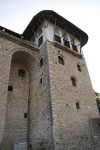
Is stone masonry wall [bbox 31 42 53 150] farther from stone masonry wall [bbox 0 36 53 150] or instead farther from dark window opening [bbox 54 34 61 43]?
dark window opening [bbox 54 34 61 43]

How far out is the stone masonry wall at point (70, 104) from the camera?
848 cm

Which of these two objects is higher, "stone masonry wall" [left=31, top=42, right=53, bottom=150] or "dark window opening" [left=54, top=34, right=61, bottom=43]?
"dark window opening" [left=54, top=34, right=61, bottom=43]

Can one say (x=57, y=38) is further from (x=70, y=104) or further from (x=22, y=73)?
(x=70, y=104)

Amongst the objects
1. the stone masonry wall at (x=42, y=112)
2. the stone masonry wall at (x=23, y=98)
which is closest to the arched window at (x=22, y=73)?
the stone masonry wall at (x=23, y=98)

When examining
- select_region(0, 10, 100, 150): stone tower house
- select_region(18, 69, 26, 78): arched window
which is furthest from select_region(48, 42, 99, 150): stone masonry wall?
select_region(18, 69, 26, 78): arched window

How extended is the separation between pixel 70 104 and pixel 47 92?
1912 mm

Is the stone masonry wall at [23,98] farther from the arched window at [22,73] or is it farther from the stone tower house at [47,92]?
the arched window at [22,73]

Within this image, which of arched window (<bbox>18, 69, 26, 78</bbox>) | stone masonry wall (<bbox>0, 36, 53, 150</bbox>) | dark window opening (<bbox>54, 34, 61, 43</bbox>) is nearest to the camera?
stone masonry wall (<bbox>0, 36, 53, 150</bbox>)

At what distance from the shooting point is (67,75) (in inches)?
448

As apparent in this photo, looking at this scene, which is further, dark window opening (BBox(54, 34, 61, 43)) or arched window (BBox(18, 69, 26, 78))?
dark window opening (BBox(54, 34, 61, 43))

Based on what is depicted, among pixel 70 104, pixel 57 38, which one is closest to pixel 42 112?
pixel 70 104

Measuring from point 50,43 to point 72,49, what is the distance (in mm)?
2760

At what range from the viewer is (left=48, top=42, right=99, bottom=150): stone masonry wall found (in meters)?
8.48

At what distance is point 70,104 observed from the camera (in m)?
9.95
